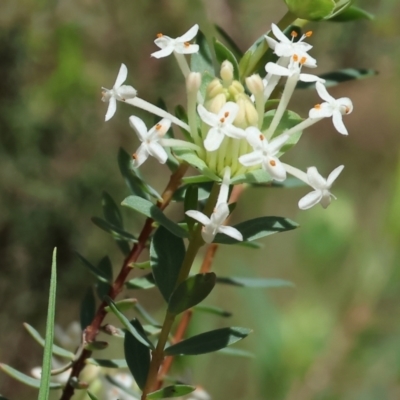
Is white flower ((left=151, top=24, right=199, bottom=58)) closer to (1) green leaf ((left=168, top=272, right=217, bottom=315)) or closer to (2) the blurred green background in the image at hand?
(1) green leaf ((left=168, top=272, right=217, bottom=315))

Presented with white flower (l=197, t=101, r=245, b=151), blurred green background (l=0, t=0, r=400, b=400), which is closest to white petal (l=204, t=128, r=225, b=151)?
white flower (l=197, t=101, r=245, b=151)

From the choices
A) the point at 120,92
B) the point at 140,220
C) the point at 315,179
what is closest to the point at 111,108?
the point at 120,92

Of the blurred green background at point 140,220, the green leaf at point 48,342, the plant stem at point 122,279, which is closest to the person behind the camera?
the green leaf at point 48,342

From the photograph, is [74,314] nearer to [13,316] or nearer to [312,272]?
[13,316]

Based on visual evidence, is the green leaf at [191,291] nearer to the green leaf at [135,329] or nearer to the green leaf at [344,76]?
the green leaf at [135,329]

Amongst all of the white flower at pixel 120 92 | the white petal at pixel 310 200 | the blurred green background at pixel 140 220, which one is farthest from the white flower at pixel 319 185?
A: the blurred green background at pixel 140 220

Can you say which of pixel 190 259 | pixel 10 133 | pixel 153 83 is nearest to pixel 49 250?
pixel 10 133
